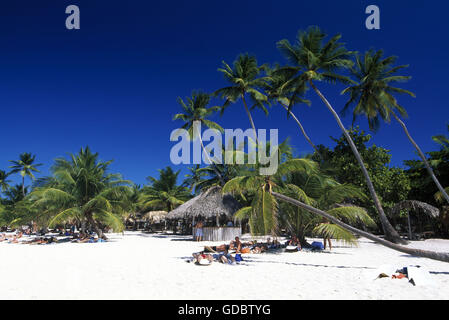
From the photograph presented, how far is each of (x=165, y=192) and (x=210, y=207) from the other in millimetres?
10855

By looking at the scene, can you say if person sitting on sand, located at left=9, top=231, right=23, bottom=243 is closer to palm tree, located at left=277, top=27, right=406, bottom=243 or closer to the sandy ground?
the sandy ground

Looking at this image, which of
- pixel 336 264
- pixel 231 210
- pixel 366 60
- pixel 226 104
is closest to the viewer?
pixel 336 264

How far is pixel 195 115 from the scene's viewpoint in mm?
25438

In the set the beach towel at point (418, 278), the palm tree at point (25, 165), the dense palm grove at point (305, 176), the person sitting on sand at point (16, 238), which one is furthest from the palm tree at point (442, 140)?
the palm tree at point (25, 165)

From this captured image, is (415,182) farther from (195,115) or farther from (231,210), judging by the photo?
(195,115)

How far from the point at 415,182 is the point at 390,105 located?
9.44 meters

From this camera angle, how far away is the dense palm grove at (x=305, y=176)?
10.7m

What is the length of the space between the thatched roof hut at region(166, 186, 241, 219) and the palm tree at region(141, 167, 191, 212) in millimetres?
8709

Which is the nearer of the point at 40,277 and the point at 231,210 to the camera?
the point at 40,277

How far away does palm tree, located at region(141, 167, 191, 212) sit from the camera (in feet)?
95.1

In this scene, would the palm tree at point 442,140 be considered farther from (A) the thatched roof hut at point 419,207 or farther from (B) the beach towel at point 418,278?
(B) the beach towel at point 418,278

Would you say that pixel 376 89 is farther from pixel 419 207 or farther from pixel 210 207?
pixel 210 207
